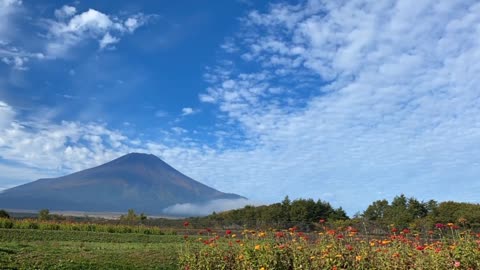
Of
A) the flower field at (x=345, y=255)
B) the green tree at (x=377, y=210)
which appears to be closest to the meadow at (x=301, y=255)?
the flower field at (x=345, y=255)

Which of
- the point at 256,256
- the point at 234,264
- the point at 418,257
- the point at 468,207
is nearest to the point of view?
the point at 418,257

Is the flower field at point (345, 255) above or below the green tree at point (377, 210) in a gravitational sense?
below

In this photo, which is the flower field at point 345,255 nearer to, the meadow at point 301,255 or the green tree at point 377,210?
the meadow at point 301,255

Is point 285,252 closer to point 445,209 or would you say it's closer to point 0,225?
point 0,225

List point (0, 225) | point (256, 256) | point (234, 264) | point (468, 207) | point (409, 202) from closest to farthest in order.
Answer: point (256, 256)
point (234, 264)
point (0, 225)
point (468, 207)
point (409, 202)

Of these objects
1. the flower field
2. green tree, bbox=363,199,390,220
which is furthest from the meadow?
green tree, bbox=363,199,390,220

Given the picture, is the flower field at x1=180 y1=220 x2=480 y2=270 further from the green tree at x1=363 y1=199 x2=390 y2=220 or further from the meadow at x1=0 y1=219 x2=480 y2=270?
the green tree at x1=363 y1=199 x2=390 y2=220

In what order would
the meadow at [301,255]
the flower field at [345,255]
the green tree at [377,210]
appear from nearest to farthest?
the flower field at [345,255]
the meadow at [301,255]
the green tree at [377,210]

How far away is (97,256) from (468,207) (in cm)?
2157

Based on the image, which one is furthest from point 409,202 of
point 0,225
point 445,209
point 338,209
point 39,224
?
point 0,225

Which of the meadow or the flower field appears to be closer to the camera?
the flower field

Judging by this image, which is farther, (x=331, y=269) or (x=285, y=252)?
(x=285, y=252)

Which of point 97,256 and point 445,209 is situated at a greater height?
point 445,209

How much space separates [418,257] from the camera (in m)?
6.57
